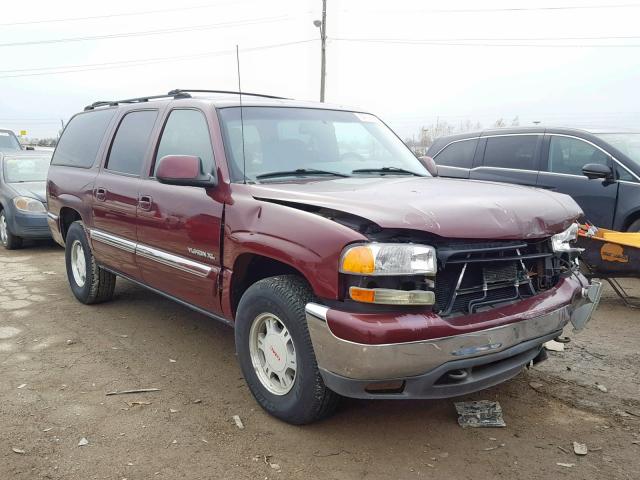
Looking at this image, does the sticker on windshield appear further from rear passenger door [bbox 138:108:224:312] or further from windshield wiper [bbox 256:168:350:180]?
rear passenger door [bbox 138:108:224:312]

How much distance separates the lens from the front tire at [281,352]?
288cm

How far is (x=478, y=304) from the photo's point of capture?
2770 millimetres

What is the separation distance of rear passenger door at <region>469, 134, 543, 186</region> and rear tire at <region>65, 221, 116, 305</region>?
4834mm

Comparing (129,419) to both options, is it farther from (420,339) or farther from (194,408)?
(420,339)

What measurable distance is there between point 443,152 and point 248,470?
6.30m

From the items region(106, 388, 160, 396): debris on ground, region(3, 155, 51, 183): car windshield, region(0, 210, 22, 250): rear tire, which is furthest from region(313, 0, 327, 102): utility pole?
region(106, 388, 160, 396): debris on ground

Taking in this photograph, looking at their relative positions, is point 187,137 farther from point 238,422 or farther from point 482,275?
point 482,275

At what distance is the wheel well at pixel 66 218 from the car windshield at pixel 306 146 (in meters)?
2.75

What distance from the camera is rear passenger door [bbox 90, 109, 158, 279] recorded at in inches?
175

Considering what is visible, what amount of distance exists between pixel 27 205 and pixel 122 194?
5.12 m

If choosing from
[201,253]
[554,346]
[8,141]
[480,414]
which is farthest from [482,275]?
[8,141]

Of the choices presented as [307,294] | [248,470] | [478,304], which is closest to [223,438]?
[248,470]

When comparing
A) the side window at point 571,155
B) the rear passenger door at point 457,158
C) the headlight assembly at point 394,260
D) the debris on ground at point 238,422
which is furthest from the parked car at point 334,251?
the rear passenger door at point 457,158

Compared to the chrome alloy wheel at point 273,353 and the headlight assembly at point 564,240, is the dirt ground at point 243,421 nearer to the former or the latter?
the chrome alloy wheel at point 273,353
